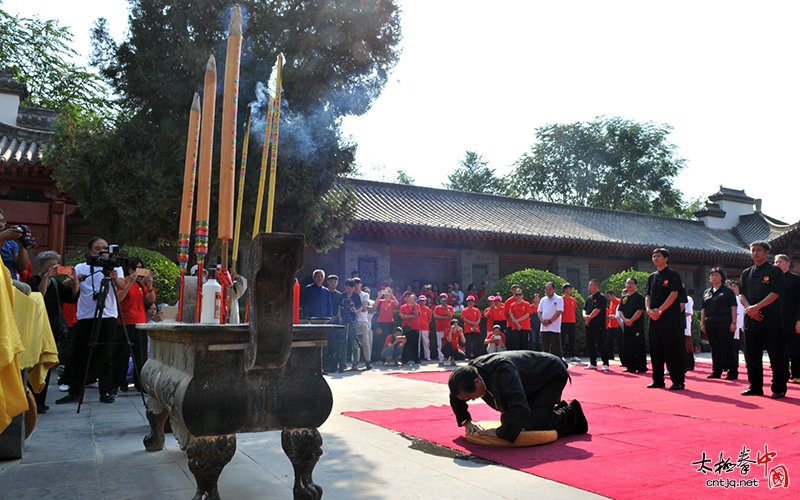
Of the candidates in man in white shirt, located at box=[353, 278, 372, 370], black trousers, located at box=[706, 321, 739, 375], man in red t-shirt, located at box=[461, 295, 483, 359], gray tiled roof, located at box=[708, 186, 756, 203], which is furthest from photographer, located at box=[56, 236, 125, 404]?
gray tiled roof, located at box=[708, 186, 756, 203]

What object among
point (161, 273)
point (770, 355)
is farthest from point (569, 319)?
point (161, 273)

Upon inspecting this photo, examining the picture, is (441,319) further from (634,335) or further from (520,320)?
(634,335)

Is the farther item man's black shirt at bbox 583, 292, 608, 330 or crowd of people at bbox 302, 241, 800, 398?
man's black shirt at bbox 583, 292, 608, 330

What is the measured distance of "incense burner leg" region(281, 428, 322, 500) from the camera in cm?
271

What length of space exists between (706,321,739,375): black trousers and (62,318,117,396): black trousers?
790 centimetres

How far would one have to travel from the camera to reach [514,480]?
10.7 feet

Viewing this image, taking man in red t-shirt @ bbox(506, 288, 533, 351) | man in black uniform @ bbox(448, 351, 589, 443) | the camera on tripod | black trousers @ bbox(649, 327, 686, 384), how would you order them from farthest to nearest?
man in red t-shirt @ bbox(506, 288, 533, 351) → black trousers @ bbox(649, 327, 686, 384) → the camera on tripod → man in black uniform @ bbox(448, 351, 589, 443)

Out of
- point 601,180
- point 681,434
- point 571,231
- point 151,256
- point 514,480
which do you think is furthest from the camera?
point 601,180

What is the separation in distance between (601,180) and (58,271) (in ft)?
117

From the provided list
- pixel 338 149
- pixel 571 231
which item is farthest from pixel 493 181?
pixel 338 149

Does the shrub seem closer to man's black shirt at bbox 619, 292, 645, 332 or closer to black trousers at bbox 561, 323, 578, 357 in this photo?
man's black shirt at bbox 619, 292, 645, 332

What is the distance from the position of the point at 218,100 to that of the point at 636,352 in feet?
26.9

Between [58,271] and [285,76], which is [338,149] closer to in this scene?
[285,76]

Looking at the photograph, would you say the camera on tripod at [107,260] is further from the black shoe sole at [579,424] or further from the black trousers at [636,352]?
the black trousers at [636,352]
